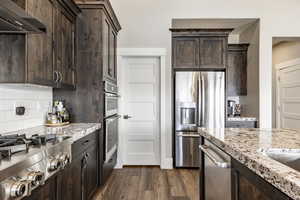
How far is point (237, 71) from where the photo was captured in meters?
4.88

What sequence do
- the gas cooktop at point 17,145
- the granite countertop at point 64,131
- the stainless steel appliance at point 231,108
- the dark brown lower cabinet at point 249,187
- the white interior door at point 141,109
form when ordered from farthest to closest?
the stainless steel appliance at point 231,108 → the white interior door at point 141,109 → the granite countertop at point 64,131 → the gas cooktop at point 17,145 → the dark brown lower cabinet at point 249,187

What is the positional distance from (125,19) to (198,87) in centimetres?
176

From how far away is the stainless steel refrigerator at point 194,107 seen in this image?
4.23m

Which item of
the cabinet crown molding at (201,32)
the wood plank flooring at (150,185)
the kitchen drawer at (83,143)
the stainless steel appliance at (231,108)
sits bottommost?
the wood plank flooring at (150,185)

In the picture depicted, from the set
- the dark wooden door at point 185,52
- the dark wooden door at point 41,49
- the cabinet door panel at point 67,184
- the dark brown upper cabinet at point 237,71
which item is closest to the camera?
the cabinet door panel at point 67,184

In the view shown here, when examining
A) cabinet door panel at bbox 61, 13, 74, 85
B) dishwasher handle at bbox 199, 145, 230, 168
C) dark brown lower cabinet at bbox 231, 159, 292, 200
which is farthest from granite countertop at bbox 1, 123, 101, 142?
dark brown lower cabinet at bbox 231, 159, 292, 200

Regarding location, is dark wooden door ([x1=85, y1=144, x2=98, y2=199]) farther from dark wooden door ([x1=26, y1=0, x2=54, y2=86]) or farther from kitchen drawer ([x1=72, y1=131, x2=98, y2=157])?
dark wooden door ([x1=26, y1=0, x2=54, y2=86])

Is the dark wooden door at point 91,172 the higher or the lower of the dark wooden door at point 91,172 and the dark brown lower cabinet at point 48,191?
the lower

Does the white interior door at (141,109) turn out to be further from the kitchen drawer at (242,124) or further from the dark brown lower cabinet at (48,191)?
the dark brown lower cabinet at (48,191)

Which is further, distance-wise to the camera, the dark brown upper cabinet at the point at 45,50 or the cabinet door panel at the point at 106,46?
the cabinet door panel at the point at 106,46

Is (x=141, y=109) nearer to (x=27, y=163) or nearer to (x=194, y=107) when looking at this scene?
(x=194, y=107)

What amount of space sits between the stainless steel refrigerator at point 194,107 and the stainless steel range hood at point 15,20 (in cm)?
291

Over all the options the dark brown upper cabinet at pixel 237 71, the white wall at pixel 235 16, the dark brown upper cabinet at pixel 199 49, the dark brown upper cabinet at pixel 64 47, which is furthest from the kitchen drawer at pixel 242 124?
the dark brown upper cabinet at pixel 64 47

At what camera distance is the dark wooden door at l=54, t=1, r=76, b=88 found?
247 centimetres
